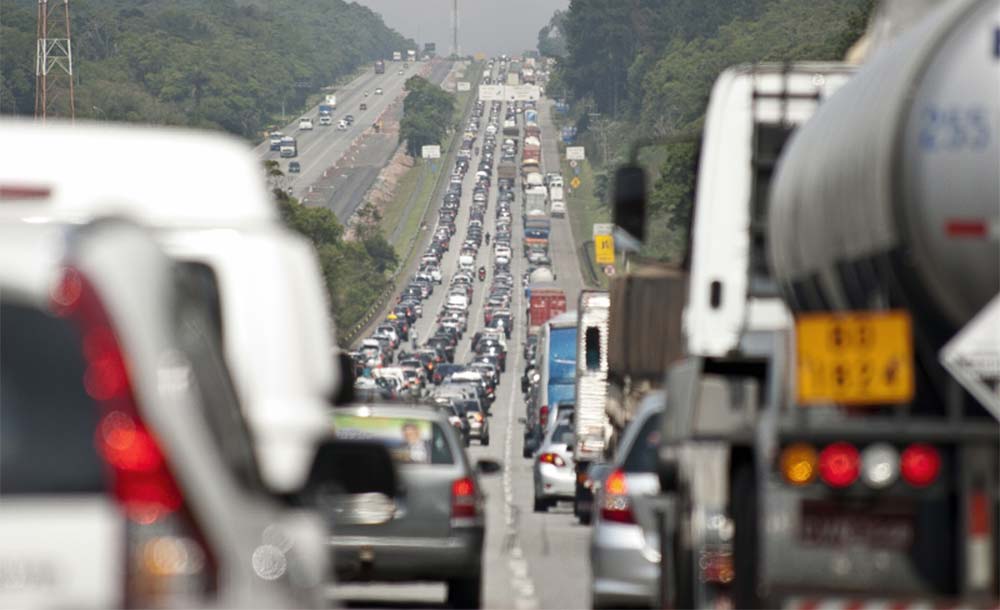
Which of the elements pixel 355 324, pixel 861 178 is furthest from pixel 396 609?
pixel 355 324

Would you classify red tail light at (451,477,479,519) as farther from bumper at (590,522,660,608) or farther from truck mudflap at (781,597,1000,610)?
truck mudflap at (781,597,1000,610)

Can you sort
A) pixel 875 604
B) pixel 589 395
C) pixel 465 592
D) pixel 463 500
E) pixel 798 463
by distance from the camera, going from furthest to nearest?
pixel 589 395, pixel 465 592, pixel 463 500, pixel 798 463, pixel 875 604

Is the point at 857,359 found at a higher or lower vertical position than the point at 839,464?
higher

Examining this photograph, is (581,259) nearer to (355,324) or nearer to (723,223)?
(355,324)

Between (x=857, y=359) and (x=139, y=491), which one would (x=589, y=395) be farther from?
(x=139, y=491)

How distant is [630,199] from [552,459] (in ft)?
70.8

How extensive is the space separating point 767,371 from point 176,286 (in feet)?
20.2

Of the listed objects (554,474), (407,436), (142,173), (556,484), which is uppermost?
(142,173)

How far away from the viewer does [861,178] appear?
8.72 metres

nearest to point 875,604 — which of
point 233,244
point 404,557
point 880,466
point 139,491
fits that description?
point 880,466

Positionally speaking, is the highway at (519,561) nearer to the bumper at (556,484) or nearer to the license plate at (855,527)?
the bumper at (556,484)

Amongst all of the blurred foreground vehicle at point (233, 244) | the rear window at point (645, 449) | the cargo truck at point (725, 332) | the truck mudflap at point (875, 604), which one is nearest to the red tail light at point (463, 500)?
the rear window at point (645, 449)

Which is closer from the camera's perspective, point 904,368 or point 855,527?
point 904,368

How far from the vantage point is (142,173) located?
6.52m
